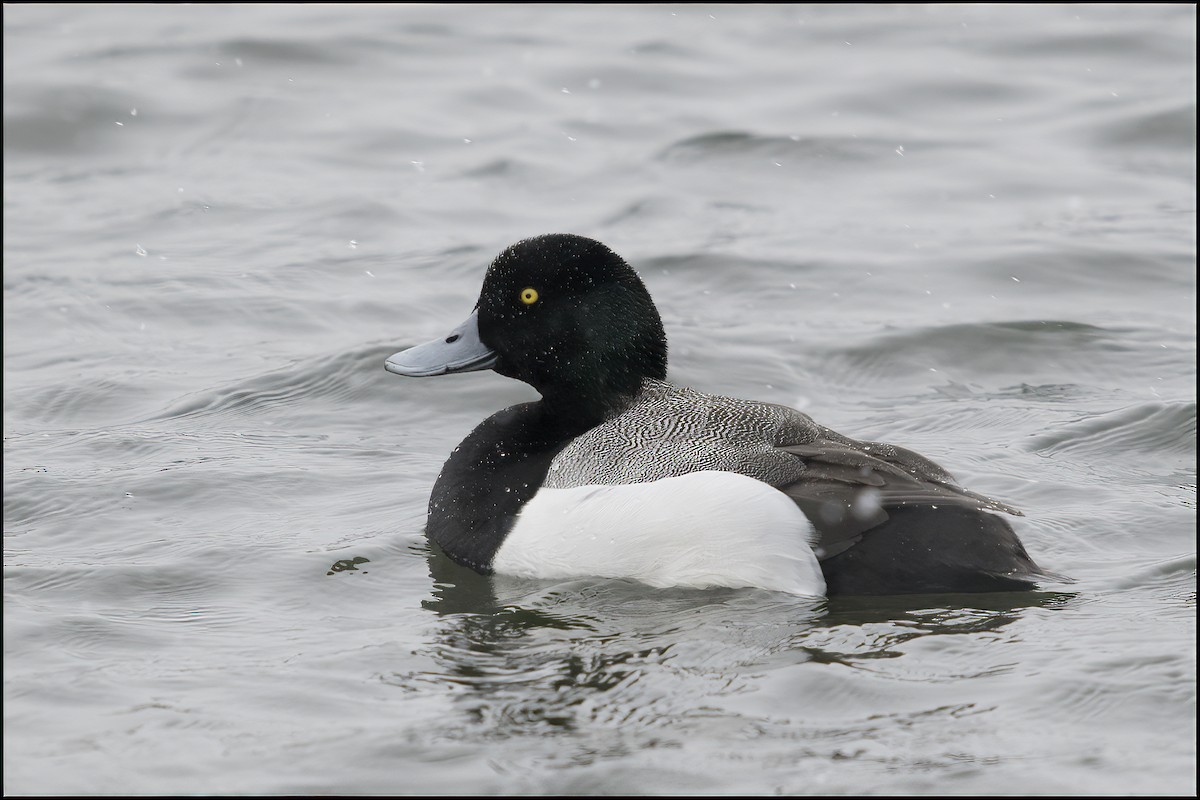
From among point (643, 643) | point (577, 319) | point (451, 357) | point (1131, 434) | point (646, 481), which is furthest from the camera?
point (1131, 434)

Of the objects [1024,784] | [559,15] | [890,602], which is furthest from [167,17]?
[1024,784]

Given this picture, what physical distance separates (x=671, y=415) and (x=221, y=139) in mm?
7967

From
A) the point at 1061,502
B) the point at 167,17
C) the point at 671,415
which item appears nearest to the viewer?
the point at 671,415

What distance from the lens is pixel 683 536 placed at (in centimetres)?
579

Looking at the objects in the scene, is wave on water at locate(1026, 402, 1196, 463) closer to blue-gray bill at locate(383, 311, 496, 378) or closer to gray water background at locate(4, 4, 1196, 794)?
gray water background at locate(4, 4, 1196, 794)

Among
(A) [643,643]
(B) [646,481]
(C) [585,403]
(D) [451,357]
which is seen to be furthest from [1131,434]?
(A) [643,643]

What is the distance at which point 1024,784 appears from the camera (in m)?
4.42

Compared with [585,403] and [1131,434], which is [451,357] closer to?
[585,403]

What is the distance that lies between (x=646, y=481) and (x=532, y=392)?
9.46ft

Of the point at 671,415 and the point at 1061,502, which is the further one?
the point at 1061,502

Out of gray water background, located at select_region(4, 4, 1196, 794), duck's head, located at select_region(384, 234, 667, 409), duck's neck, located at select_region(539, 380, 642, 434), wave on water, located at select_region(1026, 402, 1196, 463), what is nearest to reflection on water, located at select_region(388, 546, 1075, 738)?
gray water background, located at select_region(4, 4, 1196, 794)

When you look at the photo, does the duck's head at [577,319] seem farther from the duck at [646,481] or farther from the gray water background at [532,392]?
the gray water background at [532,392]

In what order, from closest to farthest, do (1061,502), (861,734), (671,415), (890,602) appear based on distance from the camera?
(861,734)
(890,602)
(671,415)
(1061,502)

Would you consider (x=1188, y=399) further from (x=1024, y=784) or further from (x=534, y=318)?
(x=1024, y=784)
